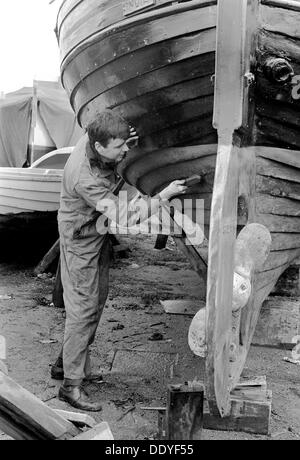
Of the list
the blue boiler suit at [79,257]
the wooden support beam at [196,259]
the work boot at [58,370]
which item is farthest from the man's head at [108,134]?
the work boot at [58,370]

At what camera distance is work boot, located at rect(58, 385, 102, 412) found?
134 inches

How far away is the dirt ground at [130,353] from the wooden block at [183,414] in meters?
0.39

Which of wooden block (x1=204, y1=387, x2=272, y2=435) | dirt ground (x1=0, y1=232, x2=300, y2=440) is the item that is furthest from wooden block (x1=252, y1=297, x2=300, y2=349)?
wooden block (x1=204, y1=387, x2=272, y2=435)

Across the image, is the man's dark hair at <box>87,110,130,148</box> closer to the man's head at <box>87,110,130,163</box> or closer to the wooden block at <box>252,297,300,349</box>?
the man's head at <box>87,110,130,163</box>

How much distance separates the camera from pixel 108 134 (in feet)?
10.6

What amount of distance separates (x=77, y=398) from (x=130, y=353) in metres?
0.99

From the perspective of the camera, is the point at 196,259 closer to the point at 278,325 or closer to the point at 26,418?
the point at 278,325

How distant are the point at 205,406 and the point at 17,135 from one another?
8.62 metres

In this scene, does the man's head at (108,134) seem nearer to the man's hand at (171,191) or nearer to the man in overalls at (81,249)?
the man in overalls at (81,249)

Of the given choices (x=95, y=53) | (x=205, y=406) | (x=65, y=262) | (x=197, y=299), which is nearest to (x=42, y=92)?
(x=197, y=299)

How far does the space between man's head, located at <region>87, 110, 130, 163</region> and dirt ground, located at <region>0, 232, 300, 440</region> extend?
1.33 metres

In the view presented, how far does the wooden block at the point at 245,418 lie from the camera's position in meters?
3.13

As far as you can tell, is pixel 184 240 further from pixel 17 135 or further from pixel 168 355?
pixel 17 135

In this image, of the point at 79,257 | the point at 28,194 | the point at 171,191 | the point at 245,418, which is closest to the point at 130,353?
the point at 79,257
